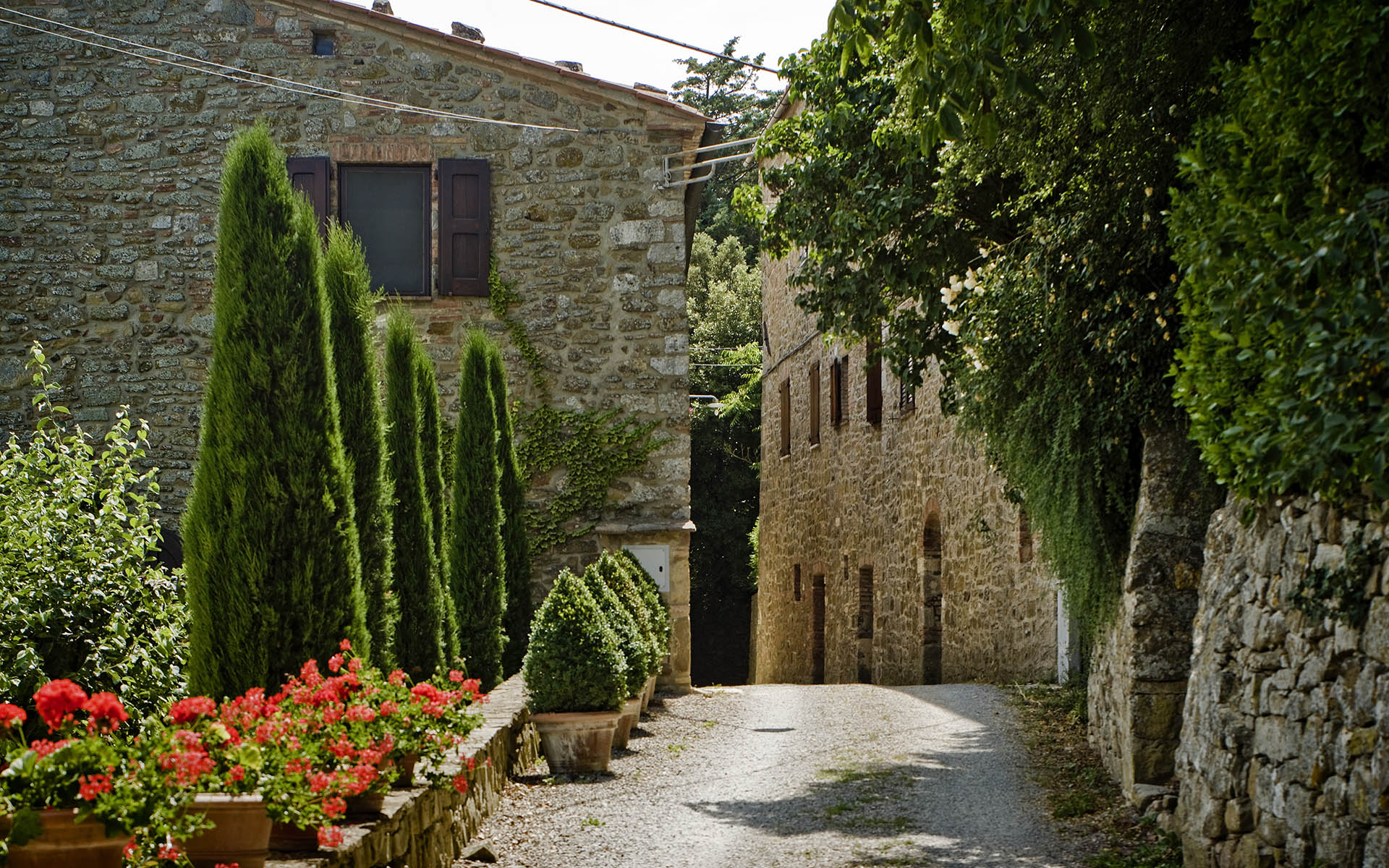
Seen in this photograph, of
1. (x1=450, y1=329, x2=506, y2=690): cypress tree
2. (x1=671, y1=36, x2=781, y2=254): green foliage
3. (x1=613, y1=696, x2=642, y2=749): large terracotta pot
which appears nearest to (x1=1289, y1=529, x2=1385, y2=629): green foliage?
(x1=613, y1=696, x2=642, y2=749): large terracotta pot

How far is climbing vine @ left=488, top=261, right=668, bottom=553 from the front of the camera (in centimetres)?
1077

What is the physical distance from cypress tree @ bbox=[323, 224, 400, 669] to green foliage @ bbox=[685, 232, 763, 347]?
65.2 ft

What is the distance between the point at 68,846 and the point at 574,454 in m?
8.17

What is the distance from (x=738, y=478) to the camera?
25188mm

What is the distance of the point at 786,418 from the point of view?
2217 centimetres

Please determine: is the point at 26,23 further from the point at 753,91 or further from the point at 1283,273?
the point at 753,91

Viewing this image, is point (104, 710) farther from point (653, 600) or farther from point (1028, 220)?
point (653, 600)

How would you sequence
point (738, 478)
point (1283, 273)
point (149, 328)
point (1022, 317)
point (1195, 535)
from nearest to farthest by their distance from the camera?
1. point (1283, 273)
2. point (1195, 535)
3. point (1022, 317)
4. point (149, 328)
5. point (738, 478)

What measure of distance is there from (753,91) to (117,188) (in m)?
24.4

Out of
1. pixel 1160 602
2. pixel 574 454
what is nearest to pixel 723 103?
pixel 574 454

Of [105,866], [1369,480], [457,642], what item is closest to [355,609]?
[105,866]

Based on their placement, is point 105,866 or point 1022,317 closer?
point 105,866

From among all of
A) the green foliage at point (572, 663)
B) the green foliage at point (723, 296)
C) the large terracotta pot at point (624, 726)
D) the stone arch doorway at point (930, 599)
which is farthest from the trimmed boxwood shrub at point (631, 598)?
the green foliage at point (723, 296)

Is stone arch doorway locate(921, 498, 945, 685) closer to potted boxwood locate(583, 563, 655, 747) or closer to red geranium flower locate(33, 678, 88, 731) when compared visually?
potted boxwood locate(583, 563, 655, 747)
